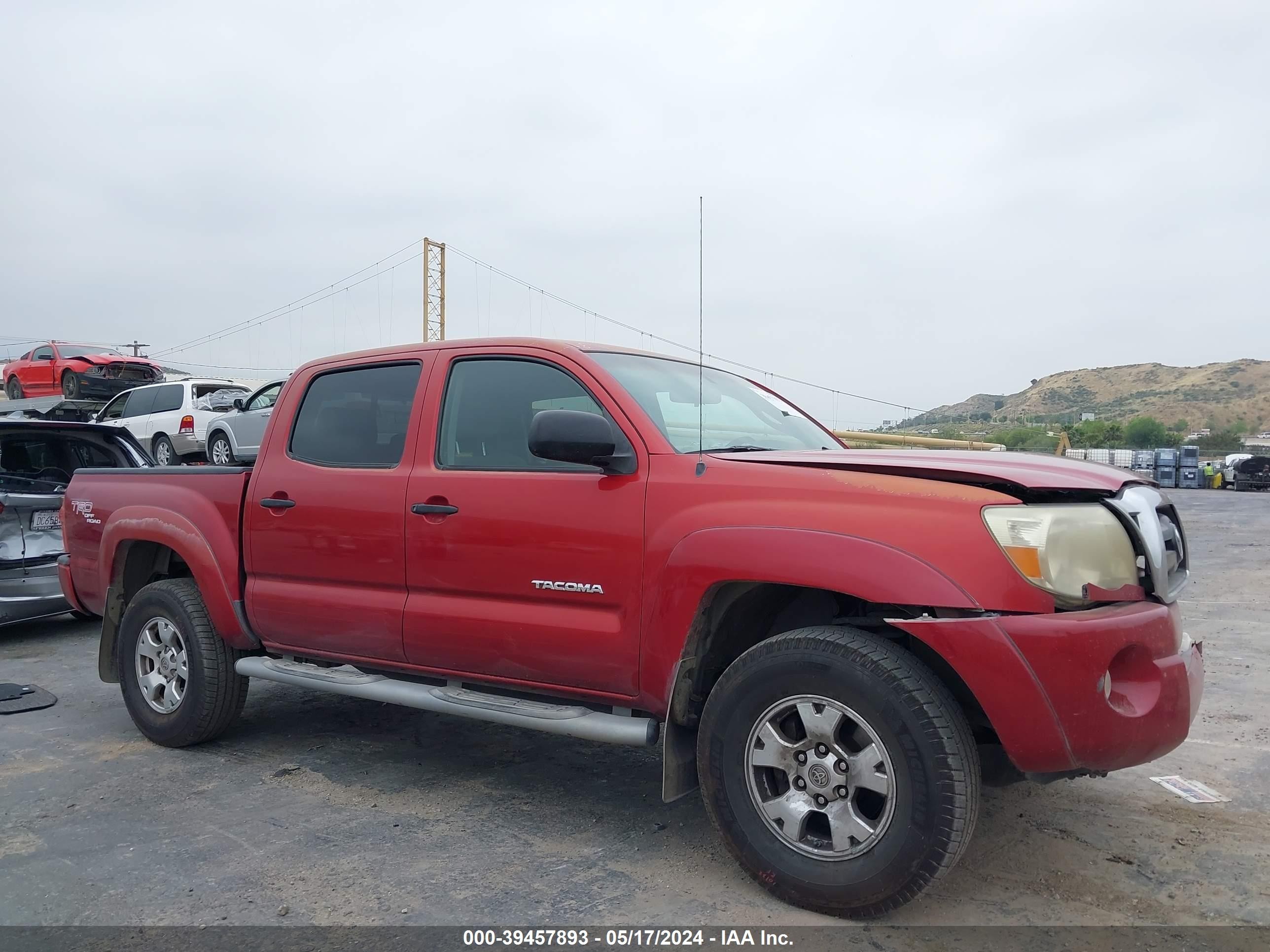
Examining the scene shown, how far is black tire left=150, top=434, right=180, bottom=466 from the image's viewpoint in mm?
17000

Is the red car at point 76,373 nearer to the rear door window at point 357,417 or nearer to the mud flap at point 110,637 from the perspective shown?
the mud flap at point 110,637

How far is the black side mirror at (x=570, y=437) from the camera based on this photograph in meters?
3.23

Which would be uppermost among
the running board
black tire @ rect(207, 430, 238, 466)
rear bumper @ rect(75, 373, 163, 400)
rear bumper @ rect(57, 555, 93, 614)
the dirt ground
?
rear bumper @ rect(75, 373, 163, 400)

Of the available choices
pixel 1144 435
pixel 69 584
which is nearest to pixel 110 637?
pixel 69 584

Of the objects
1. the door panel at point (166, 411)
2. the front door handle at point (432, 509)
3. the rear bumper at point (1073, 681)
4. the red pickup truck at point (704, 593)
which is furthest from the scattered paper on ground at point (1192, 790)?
the door panel at point (166, 411)

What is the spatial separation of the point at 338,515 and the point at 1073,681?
2.97m

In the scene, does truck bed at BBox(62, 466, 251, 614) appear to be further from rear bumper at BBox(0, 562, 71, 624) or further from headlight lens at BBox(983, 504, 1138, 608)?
headlight lens at BBox(983, 504, 1138, 608)

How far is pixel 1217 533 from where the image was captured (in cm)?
1559

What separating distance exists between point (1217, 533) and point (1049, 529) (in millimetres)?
15363

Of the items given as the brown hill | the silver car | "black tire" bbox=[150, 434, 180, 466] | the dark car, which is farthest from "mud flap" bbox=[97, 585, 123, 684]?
the brown hill

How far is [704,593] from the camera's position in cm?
315

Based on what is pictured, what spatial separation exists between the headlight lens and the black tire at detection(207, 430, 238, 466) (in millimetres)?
14747

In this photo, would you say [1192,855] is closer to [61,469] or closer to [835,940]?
[835,940]

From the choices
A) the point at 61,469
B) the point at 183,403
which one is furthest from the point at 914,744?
the point at 183,403
